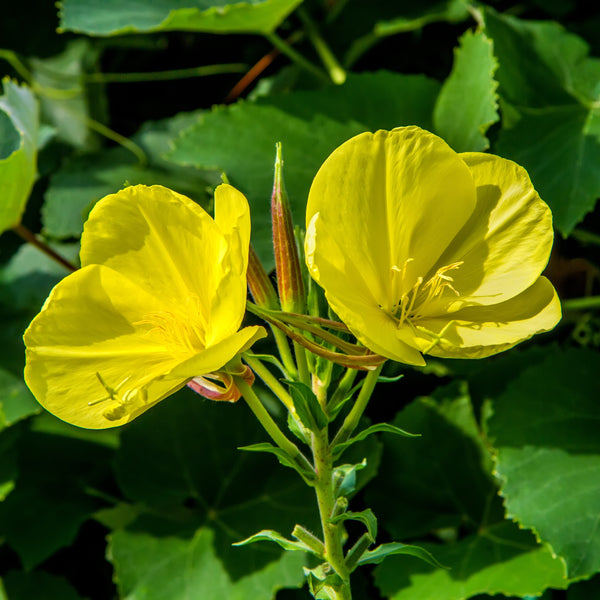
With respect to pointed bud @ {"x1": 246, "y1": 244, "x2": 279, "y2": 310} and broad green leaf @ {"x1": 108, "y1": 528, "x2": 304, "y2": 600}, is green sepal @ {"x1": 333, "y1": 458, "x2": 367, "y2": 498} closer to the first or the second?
→ pointed bud @ {"x1": 246, "y1": 244, "x2": 279, "y2": 310}

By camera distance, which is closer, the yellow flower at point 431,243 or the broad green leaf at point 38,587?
the yellow flower at point 431,243

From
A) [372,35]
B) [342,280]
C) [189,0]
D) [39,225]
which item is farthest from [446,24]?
[342,280]

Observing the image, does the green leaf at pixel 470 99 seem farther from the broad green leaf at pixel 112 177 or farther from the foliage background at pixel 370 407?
the broad green leaf at pixel 112 177

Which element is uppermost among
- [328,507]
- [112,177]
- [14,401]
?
[328,507]

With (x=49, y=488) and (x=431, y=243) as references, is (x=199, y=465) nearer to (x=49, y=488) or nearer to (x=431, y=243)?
(x=49, y=488)

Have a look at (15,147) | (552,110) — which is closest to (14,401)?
(15,147)

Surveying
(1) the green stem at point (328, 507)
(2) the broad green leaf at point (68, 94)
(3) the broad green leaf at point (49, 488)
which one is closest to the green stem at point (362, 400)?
(1) the green stem at point (328, 507)
